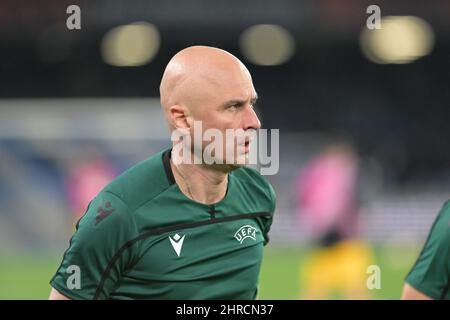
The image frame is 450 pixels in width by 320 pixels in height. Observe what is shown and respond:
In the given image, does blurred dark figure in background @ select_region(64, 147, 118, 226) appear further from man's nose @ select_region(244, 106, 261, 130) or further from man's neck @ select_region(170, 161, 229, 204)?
man's nose @ select_region(244, 106, 261, 130)

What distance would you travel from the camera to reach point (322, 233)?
37.8 ft

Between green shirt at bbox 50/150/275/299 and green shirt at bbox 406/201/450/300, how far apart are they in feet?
2.22

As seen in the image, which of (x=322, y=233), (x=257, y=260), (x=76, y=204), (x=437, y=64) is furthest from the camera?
(x=437, y=64)

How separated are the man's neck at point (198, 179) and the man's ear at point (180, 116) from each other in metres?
0.19

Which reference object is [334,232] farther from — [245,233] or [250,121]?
[250,121]

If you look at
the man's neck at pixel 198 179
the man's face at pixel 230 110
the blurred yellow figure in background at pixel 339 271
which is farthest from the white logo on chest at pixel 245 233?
the blurred yellow figure in background at pixel 339 271

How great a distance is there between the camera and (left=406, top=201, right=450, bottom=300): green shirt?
153 inches

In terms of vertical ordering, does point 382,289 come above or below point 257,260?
below

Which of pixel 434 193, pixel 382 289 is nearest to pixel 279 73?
pixel 434 193

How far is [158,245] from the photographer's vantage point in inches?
150

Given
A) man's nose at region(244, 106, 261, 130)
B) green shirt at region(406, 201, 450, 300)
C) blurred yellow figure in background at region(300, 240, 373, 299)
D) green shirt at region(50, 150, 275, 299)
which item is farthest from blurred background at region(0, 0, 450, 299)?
man's nose at region(244, 106, 261, 130)

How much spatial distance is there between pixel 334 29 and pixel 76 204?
8.91 m

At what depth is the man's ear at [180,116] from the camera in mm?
3850
